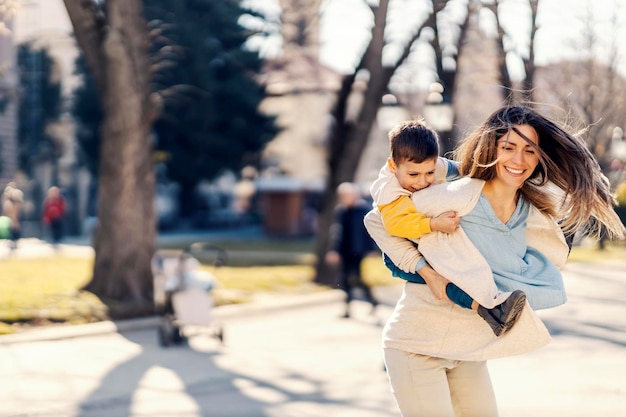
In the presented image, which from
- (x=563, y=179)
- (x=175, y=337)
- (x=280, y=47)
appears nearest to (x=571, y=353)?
(x=175, y=337)

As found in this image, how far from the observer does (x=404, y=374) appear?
3645 mm

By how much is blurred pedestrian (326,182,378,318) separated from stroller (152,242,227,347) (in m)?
2.83

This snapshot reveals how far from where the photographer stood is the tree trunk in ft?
44.2

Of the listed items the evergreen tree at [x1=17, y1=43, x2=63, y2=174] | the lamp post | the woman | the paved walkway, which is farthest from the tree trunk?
the evergreen tree at [x1=17, y1=43, x2=63, y2=174]

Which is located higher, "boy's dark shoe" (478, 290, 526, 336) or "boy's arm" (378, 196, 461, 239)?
"boy's arm" (378, 196, 461, 239)

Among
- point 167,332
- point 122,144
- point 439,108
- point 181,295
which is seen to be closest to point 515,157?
point 181,295

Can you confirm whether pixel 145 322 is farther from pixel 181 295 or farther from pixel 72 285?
pixel 72 285

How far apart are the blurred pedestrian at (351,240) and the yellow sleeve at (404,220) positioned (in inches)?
365

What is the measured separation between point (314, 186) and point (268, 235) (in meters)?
4.99

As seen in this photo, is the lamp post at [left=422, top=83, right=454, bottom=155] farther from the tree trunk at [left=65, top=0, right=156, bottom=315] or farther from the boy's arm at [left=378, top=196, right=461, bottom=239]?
the boy's arm at [left=378, top=196, right=461, bottom=239]

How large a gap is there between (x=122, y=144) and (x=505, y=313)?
1080cm

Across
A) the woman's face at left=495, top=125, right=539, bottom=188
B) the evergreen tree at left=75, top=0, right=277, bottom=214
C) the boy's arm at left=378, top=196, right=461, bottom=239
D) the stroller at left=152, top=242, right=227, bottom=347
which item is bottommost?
the stroller at left=152, top=242, right=227, bottom=347

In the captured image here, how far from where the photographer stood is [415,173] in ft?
11.9

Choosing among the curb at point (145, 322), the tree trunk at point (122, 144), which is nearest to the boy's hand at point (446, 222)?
the curb at point (145, 322)
